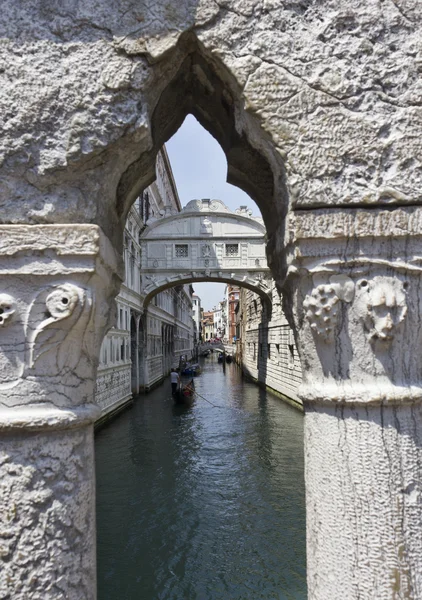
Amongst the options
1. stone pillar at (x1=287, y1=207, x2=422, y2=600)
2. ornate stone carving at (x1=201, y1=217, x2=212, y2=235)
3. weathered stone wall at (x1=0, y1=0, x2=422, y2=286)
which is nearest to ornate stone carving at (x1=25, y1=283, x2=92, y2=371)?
weathered stone wall at (x1=0, y1=0, x2=422, y2=286)

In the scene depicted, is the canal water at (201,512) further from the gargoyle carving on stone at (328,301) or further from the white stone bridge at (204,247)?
the white stone bridge at (204,247)

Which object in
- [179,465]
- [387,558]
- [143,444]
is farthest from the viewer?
[143,444]

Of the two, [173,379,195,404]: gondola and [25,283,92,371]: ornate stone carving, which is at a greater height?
[25,283,92,371]: ornate stone carving

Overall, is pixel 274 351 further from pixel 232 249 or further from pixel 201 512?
pixel 201 512

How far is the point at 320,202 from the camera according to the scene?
130cm

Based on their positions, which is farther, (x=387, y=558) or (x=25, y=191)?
(x=25, y=191)

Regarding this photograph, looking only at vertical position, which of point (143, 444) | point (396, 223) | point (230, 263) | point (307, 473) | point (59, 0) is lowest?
point (143, 444)

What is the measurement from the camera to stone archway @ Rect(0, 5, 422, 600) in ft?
4.12

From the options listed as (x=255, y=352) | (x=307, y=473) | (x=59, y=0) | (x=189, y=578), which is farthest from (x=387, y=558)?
(x=255, y=352)

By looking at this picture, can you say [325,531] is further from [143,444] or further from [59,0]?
[143,444]

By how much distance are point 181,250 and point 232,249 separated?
1576 mm

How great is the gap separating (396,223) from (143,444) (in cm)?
699

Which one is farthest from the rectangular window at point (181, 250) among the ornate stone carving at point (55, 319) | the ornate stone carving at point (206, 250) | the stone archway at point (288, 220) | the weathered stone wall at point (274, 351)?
the ornate stone carving at point (55, 319)

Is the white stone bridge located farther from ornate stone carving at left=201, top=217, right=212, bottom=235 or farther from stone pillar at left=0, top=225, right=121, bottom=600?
stone pillar at left=0, top=225, right=121, bottom=600
